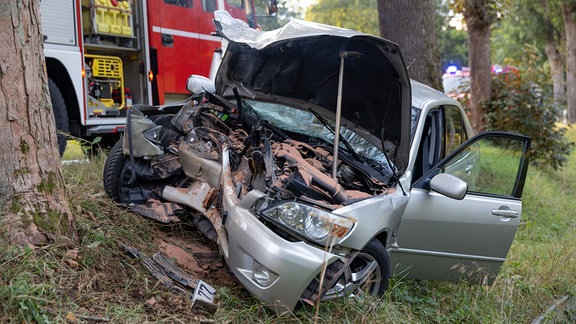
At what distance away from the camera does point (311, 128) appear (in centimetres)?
497

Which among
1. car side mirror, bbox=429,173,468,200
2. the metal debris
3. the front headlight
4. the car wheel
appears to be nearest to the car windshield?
car side mirror, bbox=429,173,468,200

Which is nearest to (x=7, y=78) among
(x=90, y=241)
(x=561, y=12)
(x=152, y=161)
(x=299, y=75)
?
(x=90, y=241)

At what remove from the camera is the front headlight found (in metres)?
3.52

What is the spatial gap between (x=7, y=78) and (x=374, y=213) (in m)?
2.32

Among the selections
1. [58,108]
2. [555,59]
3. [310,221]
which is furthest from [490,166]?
[555,59]

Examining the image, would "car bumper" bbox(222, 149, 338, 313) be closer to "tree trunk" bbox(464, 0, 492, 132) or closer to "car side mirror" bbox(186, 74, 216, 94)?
"car side mirror" bbox(186, 74, 216, 94)

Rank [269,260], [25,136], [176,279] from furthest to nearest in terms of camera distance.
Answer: [176,279]
[25,136]
[269,260]

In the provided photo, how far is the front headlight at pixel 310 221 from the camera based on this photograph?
352 cm

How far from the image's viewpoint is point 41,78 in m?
3.67

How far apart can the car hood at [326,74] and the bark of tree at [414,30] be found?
3725mm

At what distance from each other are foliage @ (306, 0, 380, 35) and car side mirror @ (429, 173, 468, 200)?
3887 cm

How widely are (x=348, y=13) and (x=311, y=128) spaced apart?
129 feet

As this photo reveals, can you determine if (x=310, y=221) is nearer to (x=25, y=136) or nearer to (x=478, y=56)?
(x=25, y=136)

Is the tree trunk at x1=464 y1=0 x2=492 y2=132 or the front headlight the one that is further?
the tree trunk at x1=464 y1=0 x2=492 y2=132
